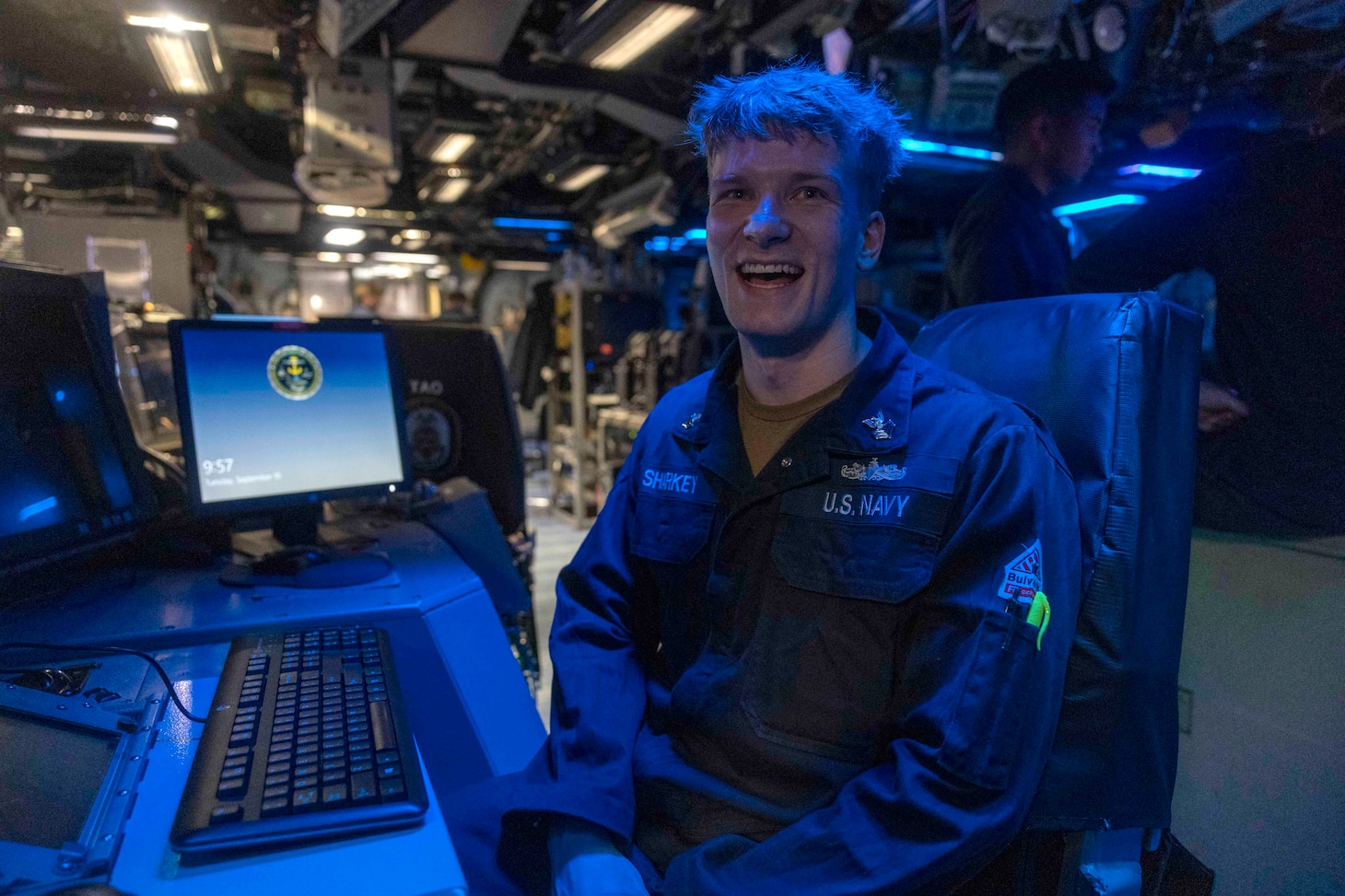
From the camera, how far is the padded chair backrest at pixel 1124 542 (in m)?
0.91

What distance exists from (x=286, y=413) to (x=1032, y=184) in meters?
2.05

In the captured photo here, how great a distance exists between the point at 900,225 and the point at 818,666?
8606 millimetres

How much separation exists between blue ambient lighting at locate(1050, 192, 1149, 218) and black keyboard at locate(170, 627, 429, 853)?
6.57 meters

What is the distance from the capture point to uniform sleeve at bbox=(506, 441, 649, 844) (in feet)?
3.20

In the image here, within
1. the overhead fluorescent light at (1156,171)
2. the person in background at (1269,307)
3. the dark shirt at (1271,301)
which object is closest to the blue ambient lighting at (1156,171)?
the overhead fluorescent light at (1156,171)

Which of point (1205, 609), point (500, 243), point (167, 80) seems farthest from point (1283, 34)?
point (500, 243)

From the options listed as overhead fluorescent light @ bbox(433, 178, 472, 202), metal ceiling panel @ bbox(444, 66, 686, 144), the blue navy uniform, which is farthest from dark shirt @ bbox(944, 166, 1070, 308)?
overhead fluorescent light @ bbox(433, 178, 472, 202)

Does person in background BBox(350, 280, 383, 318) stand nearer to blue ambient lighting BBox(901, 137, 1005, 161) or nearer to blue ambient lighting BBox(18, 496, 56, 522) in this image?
blue ambient lighting BBox(901, 137, 1005, 161)

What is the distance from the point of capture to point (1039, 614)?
2.86 feet

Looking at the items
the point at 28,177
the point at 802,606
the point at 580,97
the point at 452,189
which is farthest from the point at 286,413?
the point at 28,177

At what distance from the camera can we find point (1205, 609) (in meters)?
1.67

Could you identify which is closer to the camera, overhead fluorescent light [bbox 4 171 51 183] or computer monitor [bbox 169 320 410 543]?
computer monitor [bbox 169 320 410 543]

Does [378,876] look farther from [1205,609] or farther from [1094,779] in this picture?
Result: [1205,609]

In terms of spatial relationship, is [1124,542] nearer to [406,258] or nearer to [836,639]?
[836,639]
